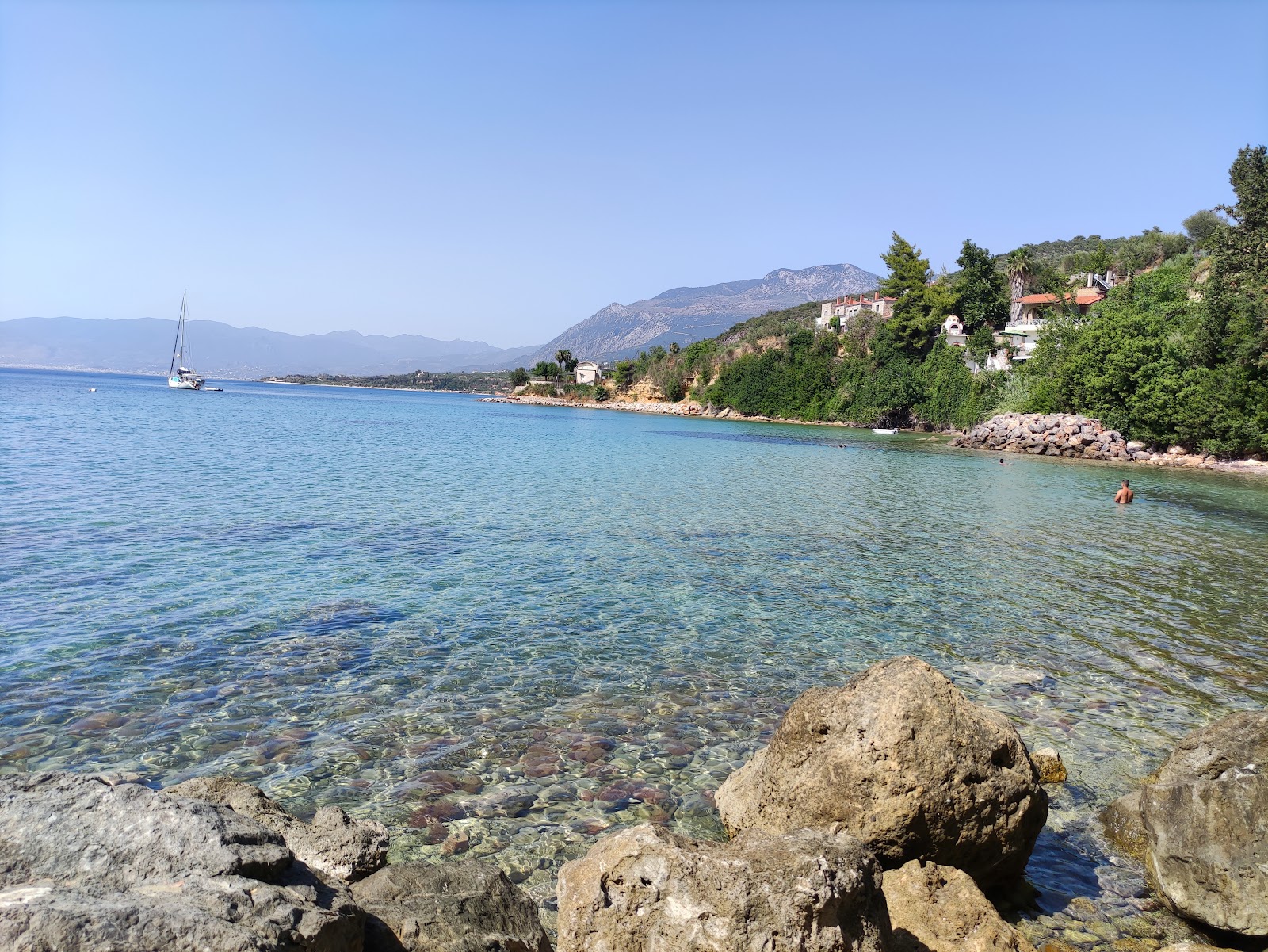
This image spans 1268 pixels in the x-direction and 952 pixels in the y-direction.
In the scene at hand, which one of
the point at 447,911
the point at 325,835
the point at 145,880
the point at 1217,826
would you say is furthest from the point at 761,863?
the point at 1217,826

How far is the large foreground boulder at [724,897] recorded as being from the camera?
3.61 m

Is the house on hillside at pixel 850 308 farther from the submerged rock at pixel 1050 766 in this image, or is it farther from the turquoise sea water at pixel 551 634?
the submerged rock at pixel 1050 766

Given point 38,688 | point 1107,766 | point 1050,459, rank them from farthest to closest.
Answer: point 1050,459, point 38,688, point 1107,766

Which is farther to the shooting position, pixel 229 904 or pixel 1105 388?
pixel 1105 388

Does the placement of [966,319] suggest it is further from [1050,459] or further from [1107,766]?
[1107,766]

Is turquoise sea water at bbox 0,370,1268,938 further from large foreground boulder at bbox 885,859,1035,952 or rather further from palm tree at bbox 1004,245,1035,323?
palm tree at bbox 1004,245,1035,323

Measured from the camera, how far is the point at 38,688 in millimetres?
8867

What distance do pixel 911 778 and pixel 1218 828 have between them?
217 cm

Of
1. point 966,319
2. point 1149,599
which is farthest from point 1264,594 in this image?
point 966,319

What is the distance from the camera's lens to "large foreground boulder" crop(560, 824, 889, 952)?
3.61 m

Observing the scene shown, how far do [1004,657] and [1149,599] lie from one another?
5.88 meters

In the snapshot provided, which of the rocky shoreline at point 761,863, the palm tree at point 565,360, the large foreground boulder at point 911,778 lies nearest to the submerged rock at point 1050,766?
the rocky shoreline at point 761,863

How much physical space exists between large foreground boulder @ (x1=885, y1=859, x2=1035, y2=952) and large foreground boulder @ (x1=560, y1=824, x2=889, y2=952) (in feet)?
3.46

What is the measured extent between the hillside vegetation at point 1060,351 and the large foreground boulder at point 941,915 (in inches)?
2202
